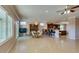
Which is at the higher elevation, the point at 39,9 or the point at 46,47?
the point at 39,9

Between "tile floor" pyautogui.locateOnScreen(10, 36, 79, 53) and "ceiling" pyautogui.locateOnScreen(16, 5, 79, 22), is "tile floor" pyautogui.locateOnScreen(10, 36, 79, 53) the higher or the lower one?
the lower one

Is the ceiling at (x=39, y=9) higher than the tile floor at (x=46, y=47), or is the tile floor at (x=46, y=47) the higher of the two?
the ceiling at (x=39, y=9)

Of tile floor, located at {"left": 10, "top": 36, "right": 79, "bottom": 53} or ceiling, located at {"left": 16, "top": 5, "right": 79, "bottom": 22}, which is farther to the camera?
ceiling, located at {"left": 16, "top": 5, "right": 79, "bottom": 22}

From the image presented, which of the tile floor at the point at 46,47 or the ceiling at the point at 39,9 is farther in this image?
the ceiling at the point at 39,9

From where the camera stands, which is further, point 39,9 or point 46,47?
point 39,9
